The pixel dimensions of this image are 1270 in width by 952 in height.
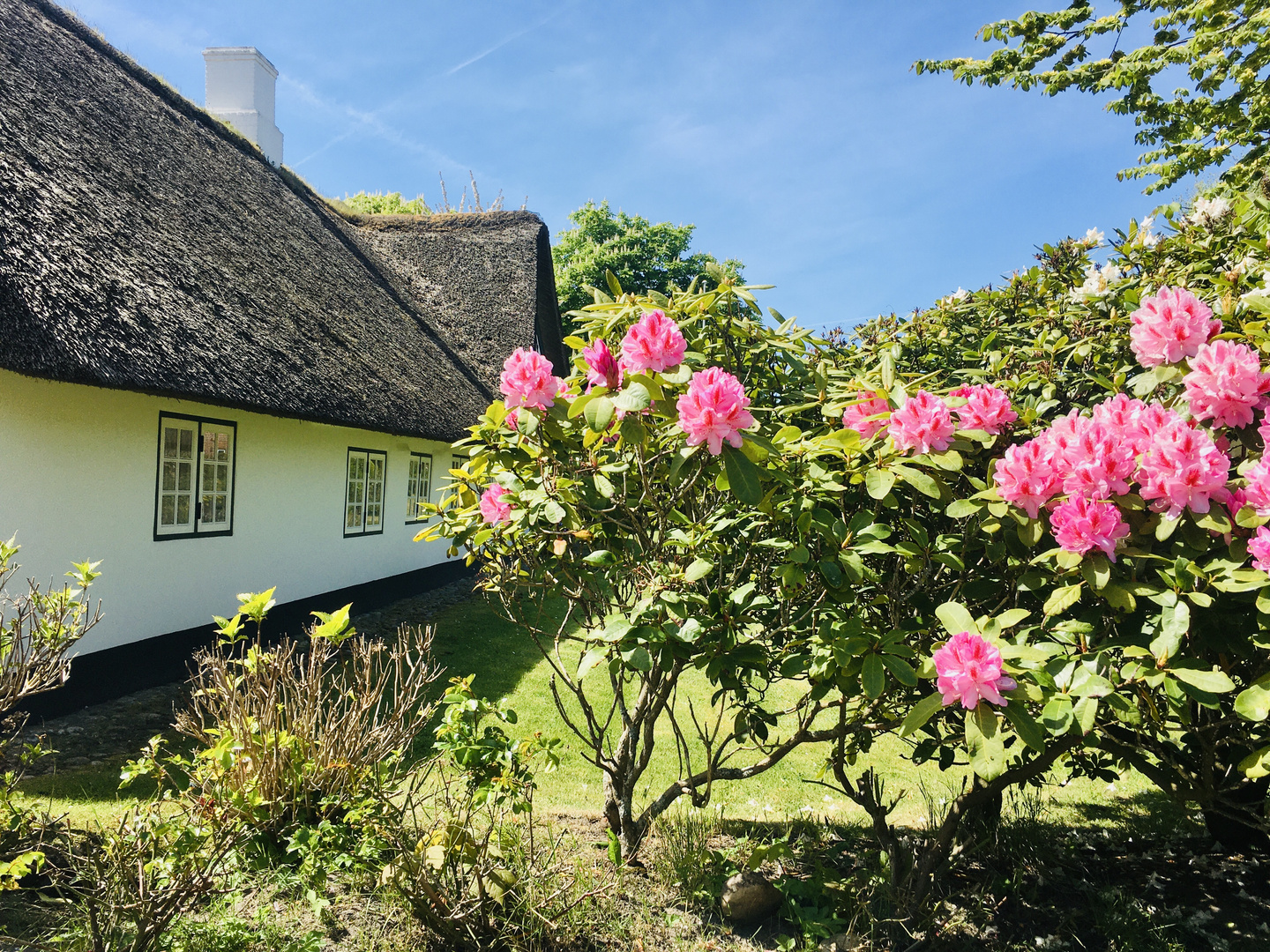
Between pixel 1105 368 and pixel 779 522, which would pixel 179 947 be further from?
pixel 1105 368

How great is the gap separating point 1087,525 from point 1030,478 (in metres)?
0.18

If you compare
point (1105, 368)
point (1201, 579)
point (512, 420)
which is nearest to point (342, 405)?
point (512, 420)

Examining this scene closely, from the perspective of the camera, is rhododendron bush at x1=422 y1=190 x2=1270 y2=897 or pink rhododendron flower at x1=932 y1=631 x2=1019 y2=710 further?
rhododendron bush at x1=422 y1=190 x2=1270 y2=897

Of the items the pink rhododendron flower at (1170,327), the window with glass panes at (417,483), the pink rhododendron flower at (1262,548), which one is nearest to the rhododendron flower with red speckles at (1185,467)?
the pink rhododendron flower at (1262,548)

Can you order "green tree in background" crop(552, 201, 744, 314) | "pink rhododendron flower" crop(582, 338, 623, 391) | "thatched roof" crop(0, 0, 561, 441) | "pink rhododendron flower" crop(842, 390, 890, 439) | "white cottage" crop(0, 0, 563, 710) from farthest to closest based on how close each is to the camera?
"green tree in background" crop(552, 201, 744, 314) < "white cottage" crop(0, 0, 563, 710) < "thatched roof" crop(0, 0, 561, 441) < "pink rhododendron flower" crop(842, 390, 890, 439) < "pink rhododendron flower" crop(582, 338, 623, 391)

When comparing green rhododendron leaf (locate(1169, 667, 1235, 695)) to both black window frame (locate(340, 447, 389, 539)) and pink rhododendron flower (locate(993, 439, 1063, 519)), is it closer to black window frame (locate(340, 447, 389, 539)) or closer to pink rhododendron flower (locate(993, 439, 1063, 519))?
pink rhododendron flower (locate(993, 439, 1063, 519))

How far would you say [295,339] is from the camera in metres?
7.12

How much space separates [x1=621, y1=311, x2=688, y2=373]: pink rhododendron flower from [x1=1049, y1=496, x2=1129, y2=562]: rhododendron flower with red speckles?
37.9 inches

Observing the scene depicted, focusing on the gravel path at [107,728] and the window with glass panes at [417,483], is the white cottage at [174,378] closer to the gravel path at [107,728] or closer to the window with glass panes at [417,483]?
the window with glass panes at [417,483]

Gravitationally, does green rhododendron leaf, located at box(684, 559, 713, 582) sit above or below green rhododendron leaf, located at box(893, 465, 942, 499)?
below

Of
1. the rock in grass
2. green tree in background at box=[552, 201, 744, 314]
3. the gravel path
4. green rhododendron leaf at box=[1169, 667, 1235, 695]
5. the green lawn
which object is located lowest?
the green lawn

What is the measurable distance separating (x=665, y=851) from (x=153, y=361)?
173 inches

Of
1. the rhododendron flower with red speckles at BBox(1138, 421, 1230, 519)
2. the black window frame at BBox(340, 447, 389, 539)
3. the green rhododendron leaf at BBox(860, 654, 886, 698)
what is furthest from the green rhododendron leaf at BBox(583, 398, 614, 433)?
the black window frame at BBox(340, 447, 389, 539)

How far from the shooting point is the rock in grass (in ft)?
8.54
